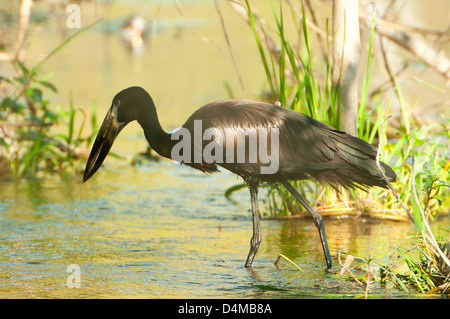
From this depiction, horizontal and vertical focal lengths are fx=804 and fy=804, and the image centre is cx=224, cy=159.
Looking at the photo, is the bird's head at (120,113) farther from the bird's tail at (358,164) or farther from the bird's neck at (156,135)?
the bird's tail at (358,164)

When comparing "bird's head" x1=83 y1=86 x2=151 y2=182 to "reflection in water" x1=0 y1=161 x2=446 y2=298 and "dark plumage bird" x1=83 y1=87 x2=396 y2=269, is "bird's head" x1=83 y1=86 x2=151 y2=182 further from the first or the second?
"reflection in water" x1=0 y1=161 x2=446 y2=298

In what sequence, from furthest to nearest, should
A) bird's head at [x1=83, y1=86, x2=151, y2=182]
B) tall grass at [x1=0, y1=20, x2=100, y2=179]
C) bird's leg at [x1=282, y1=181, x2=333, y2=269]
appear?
tall grass at [x1=0, y1=20, x2=100, y2=179]
bird's head at [x1=83, y1=86, x2=151, y2=182]
bird's leg at [x1=282, y1=181, x2=333, y2=269]

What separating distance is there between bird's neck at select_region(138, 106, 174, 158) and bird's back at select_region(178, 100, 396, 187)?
23 cm

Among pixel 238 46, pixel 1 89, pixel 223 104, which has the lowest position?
pixel 223 104

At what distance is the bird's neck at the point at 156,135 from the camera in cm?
586

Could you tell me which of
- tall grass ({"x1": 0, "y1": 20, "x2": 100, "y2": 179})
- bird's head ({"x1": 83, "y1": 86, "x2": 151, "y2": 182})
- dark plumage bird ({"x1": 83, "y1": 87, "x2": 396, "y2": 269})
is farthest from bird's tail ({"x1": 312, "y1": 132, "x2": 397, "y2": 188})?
tall grass ({"x1": 0, "y1": 20, "x2": 100, "y2": 179})

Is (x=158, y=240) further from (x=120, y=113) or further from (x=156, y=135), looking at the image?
(x=120, y=113)

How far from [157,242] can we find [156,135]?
856 millimetres

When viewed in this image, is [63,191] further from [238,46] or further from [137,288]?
[238,46]

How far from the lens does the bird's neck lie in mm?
5855

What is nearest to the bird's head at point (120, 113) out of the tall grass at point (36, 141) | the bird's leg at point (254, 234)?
the bird's leg at point (254, 234)

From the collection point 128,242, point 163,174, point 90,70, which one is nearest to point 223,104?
point 128,242
